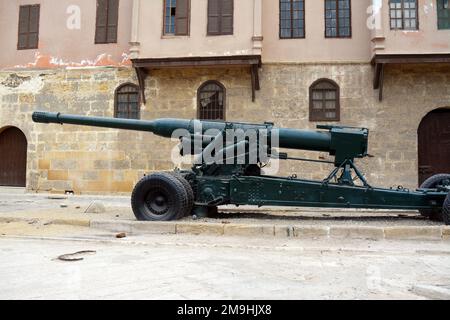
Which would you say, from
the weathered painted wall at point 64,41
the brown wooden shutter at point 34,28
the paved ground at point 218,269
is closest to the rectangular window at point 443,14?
the paved ground at point 218,269

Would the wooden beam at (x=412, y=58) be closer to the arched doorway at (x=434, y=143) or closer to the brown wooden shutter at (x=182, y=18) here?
the arched doorway at (x=434, y=143)

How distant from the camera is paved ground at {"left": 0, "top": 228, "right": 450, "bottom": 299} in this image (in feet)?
11.0

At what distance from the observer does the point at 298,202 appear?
754 cm

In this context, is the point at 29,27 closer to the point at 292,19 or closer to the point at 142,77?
the point at 142,77

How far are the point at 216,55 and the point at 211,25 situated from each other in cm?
126

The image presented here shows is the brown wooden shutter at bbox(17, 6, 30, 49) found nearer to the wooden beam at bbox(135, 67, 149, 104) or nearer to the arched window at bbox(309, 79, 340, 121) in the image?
the wooden beam at bbox(135, 67, 149, 104)

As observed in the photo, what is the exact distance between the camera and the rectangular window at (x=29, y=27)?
651 inches

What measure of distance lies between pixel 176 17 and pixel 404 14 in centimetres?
766

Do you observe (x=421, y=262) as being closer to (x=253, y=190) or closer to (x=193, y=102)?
(x=253, y=190)

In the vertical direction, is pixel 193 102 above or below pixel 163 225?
above

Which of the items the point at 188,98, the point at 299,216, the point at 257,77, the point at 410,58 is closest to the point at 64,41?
the point at 188,98

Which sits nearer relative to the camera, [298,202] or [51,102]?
[298,202]
